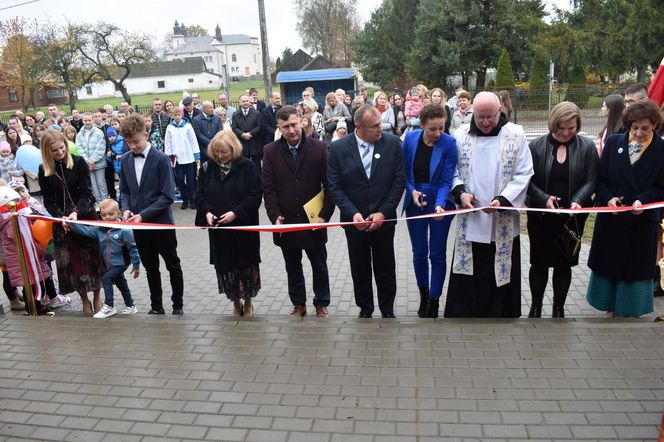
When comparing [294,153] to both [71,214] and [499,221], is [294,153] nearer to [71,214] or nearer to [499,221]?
[499,221]

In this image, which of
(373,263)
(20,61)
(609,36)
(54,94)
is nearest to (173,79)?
(54,94)

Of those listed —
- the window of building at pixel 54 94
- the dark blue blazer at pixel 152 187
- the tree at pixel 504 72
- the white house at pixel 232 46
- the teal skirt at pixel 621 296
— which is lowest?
the teal skirt at pixel 621 296

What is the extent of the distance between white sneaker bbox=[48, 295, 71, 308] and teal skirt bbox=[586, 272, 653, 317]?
17.9 ft

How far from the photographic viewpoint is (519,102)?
754 inches

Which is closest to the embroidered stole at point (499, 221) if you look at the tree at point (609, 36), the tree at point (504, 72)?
the tree at point (504, 72)

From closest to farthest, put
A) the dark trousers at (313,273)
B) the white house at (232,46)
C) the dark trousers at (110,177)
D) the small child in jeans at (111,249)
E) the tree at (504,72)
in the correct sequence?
1. the dark trousers at (313,273)
2. the small child in jeans at (111,249)
3. the dark trousers at (110,177)
4. the tree at (504,72)
5. the white house at (232,46)

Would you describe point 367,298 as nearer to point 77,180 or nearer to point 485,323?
point 485,323

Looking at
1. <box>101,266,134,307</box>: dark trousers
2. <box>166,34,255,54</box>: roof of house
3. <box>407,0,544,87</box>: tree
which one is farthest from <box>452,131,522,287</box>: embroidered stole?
<box>166,34,255,54</box>: roof of house

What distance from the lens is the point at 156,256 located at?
557 centimetres

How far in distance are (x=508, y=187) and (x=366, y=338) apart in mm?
1712

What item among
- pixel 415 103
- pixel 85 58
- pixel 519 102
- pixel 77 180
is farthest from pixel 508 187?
pixel 85 58

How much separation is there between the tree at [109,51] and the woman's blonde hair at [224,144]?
152ft

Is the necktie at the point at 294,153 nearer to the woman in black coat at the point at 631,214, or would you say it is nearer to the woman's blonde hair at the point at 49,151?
the woman's blonde hair at the point at 49,151

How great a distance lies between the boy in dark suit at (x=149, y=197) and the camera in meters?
5.42
